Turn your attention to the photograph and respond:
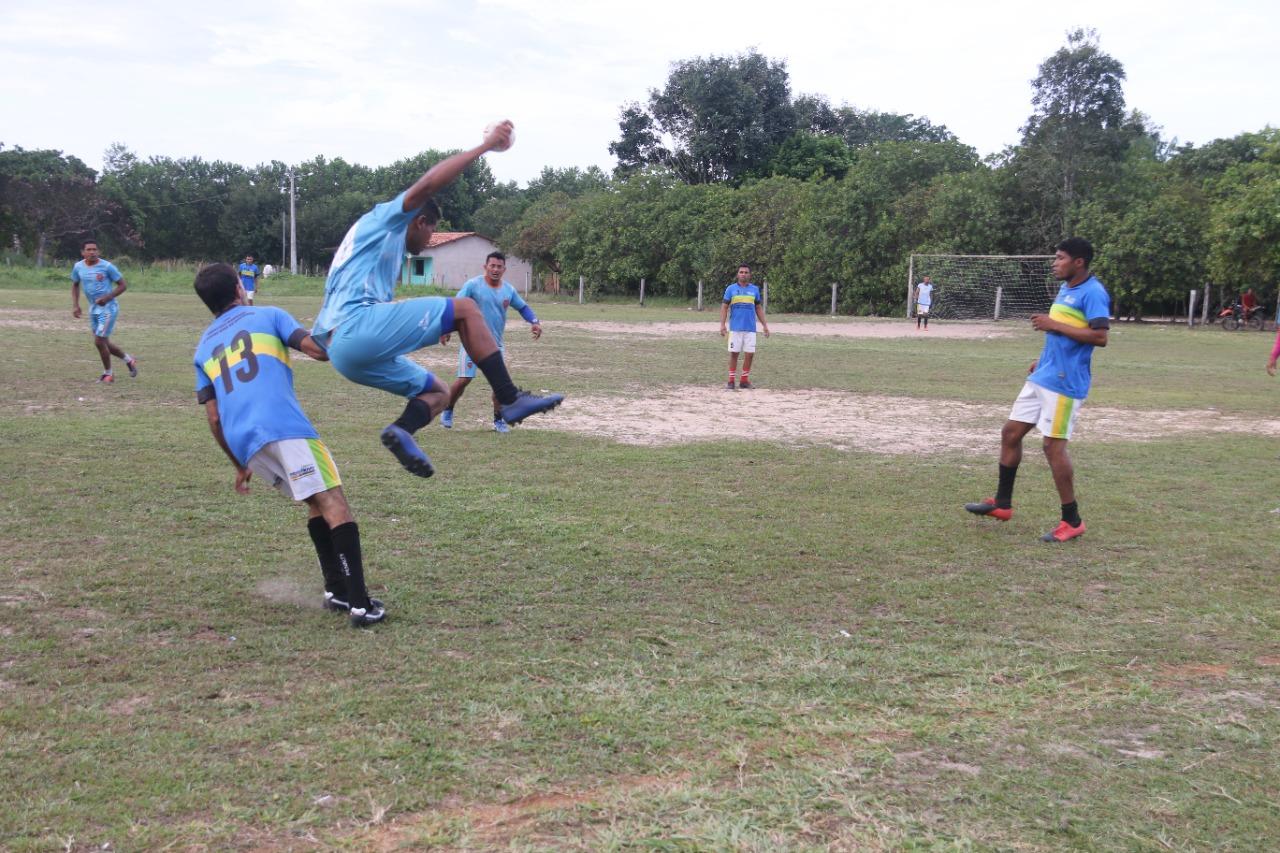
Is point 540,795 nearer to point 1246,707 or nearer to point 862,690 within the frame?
point 862,690

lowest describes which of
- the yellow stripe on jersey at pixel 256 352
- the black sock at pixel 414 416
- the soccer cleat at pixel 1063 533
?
the soccer cleat at pixel 1063 533

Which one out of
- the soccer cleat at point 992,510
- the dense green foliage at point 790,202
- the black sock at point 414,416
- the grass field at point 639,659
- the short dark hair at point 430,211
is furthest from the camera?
the dense green foliage at point 790,202

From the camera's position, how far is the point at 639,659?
4965mm

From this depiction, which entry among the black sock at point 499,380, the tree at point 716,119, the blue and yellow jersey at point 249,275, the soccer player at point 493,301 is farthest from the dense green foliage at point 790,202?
the black sock at point 499,380

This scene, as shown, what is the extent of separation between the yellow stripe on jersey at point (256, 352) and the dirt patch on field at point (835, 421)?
20.2 feet

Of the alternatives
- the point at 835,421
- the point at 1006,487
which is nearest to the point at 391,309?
the point at 1006,487

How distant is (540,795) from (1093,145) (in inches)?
1770

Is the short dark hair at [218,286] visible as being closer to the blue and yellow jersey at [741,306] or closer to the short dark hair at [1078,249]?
the short dark hair at [1078,249]

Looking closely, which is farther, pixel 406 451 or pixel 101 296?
pixel 101 296

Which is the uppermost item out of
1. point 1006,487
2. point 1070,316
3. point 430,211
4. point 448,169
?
point 448,169

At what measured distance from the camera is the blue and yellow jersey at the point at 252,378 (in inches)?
209

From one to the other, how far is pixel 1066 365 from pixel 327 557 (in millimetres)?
5228

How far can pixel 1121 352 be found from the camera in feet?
86.8

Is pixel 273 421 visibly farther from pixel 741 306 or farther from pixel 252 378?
pixel 741 306
